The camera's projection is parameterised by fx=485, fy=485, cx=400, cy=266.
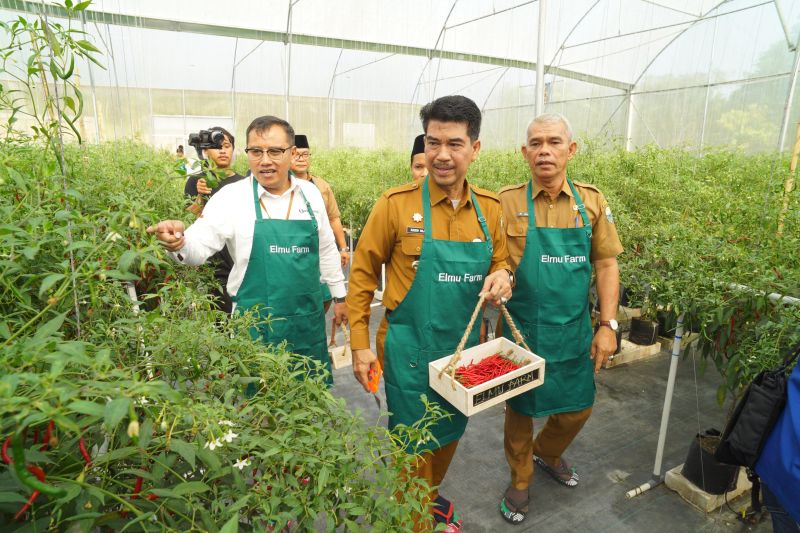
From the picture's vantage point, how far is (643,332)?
4.36 metres

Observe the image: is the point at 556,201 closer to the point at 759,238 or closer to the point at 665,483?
the point at 759,238

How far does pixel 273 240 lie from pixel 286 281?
21 cm

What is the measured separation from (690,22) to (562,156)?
32.6 feet

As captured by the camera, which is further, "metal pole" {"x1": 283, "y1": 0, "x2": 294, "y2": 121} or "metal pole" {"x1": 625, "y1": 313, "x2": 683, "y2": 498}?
"metal pole" {"x1": 283, "y1": 0, "x2": 294, "y2": 121}

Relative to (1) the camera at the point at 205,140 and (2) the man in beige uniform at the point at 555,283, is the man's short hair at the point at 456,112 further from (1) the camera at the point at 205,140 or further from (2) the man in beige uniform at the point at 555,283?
(1) the camera at the point at 205,140

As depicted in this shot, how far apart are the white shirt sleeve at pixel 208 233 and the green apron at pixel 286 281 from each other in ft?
0.45

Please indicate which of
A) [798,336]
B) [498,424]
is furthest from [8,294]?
[498,424]

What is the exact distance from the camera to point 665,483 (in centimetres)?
271

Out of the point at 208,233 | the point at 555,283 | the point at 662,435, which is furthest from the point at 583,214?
the point at 208,233

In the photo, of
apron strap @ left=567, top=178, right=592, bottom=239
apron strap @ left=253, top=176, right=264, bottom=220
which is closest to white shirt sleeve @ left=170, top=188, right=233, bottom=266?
apron strap @ left=253, top=176, right=264, bottom=220

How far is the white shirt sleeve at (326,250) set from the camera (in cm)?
272

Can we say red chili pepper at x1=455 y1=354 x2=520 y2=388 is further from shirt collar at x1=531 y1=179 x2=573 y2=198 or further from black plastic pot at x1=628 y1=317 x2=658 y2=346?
black plastic pot at x1=628 y1=317 x2=658 y2=346

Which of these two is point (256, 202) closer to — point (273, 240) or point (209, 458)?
point (273, 240)

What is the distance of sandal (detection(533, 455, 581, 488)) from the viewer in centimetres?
272
